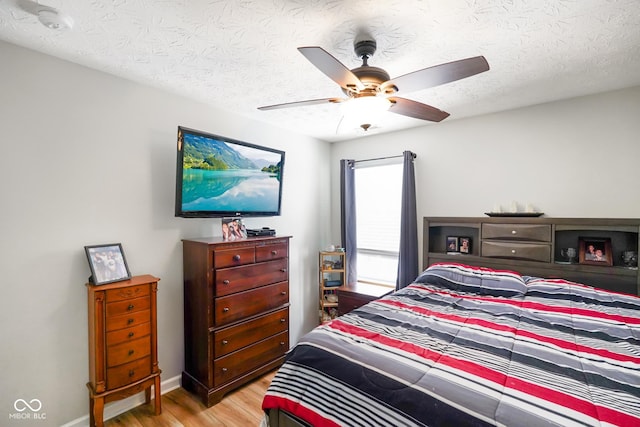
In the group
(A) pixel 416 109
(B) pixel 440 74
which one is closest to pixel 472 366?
(B) pixel 440 74

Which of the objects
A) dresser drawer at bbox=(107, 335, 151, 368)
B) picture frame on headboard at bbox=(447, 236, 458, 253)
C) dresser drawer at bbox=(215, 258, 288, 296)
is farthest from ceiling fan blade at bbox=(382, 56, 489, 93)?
dresser drawer at bbox=(107, 335, 151, 368)

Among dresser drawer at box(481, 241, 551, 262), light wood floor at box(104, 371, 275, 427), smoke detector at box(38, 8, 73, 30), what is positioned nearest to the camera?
smoke detector at box(38, 8, 73, 30)

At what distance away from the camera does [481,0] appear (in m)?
1.41

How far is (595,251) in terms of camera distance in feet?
8.28

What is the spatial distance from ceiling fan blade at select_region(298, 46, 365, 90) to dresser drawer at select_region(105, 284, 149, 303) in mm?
1946

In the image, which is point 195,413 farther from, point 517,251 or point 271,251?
point 517,251

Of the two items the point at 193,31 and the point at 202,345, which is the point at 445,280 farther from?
the point at 193,31

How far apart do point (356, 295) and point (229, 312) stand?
1.49 metres

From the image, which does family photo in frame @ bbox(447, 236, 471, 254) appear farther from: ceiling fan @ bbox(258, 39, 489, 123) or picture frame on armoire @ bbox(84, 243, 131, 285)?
picture frame on armoire @ bbox(84, 243, 131, 285)

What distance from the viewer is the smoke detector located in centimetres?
145

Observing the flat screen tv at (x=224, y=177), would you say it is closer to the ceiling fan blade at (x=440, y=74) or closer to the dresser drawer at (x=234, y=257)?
the dresser drawer at (x=234, y=257)

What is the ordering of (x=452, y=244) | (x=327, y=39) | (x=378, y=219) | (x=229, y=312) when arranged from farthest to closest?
1. (x=378, y=219)
2. (x=452, y=244)
3. (x=229, y=312)
4. (x=327, y=39)

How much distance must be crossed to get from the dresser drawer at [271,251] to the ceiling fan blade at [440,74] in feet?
5.86

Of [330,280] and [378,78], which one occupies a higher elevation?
[378,78]
